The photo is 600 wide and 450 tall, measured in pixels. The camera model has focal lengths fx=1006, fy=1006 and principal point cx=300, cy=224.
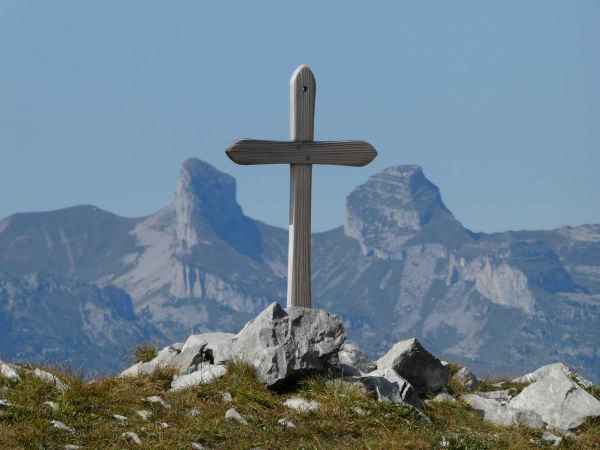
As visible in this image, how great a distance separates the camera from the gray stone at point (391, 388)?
21562mm

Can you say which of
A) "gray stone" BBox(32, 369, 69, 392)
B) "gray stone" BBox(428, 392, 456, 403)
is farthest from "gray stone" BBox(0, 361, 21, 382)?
"gray stone" BBox(428, 392, 456, 403)

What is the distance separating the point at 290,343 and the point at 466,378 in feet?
27.9

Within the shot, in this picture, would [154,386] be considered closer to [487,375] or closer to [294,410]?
[294,410]

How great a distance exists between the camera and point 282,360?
2103 cm

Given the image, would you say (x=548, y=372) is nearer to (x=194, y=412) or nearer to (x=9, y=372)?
(x=194, y=412)

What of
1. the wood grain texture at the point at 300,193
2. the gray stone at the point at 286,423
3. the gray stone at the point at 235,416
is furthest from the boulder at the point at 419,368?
the gray stone at the point at 235,416

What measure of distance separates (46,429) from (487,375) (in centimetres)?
1703

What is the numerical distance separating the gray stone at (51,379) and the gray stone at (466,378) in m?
11.2

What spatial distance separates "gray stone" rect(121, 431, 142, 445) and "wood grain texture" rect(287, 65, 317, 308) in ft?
29.9

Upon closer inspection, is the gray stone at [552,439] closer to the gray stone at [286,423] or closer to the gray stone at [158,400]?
the gray stone at [286,423]

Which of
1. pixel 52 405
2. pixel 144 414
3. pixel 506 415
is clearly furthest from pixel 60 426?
pixel 506 415

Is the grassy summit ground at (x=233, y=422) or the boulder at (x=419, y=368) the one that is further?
the boulder at (x=419, y=368)

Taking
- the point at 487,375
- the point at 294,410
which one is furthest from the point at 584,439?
the point at 487,375

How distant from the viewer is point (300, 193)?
2650 centimetres
